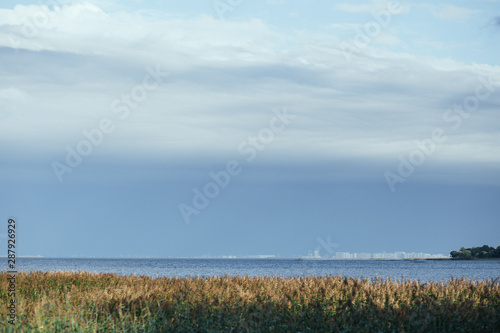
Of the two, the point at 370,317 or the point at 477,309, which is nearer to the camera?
the point at 370,317

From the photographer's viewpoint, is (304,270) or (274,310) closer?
(274,310)

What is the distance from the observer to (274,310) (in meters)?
14.4

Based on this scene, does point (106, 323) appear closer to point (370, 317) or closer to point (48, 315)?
point (48, 315)

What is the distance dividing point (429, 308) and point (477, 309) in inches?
67.4

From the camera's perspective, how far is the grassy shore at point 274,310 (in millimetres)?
13250

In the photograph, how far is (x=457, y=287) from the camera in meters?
17.9

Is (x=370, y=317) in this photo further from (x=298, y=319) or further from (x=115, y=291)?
(x=115, y=291)

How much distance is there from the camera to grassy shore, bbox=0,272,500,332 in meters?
13.2

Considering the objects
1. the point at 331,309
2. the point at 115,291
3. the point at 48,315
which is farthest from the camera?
the point at 115,291

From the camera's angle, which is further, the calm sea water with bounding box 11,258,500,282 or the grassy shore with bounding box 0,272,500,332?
the calm sea water with bounding box 11,258,500,282

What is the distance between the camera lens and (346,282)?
17.9 metres

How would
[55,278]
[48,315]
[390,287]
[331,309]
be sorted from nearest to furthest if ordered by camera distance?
[48,315]
[331,309]
[390,287]
[55,278]

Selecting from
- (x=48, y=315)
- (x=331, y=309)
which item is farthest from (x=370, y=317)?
(x=48, y=315)

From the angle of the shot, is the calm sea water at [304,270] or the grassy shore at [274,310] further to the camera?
the calm sea water at [304,270]
